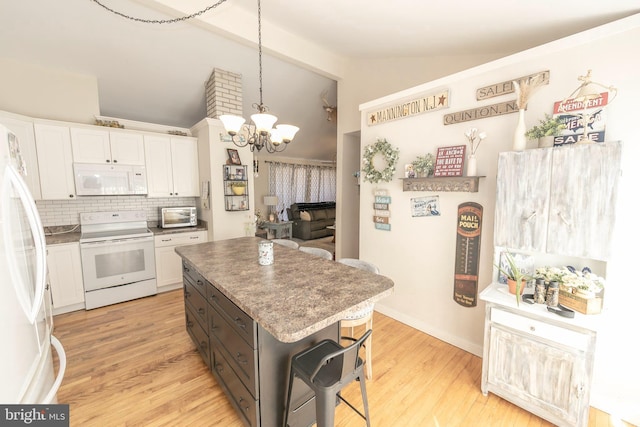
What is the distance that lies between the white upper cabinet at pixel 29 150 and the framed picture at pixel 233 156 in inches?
85.0

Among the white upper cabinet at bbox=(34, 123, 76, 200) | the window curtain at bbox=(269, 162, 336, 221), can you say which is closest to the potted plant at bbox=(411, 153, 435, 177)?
the white upper cabinet at bbox=(34, 123, 76, 200)

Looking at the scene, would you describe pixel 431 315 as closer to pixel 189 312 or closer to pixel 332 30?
pixel 189 312

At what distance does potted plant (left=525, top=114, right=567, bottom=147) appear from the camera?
176cm

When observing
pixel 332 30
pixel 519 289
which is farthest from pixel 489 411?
pixel 332 30

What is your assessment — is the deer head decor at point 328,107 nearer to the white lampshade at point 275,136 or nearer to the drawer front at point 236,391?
the white lampshade at point 275,136

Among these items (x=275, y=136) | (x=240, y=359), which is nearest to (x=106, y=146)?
(x=275, y=136)

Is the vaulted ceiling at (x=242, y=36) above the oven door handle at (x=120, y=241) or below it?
above

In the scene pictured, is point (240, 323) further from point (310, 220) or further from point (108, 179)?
point (310, 220)

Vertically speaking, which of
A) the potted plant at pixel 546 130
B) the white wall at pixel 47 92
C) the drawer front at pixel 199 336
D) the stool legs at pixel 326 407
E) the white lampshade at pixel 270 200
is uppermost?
the white wall at pixel 47 92

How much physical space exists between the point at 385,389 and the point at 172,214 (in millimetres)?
3729

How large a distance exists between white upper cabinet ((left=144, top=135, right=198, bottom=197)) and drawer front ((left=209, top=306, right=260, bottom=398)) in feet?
9.16

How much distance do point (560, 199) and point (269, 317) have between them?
1.99 m

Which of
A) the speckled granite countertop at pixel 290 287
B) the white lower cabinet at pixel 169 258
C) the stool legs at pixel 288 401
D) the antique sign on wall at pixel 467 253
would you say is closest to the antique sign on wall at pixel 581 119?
the antique sign on wall at pixel 467 253

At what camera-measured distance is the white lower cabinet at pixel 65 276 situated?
2.98 meters
